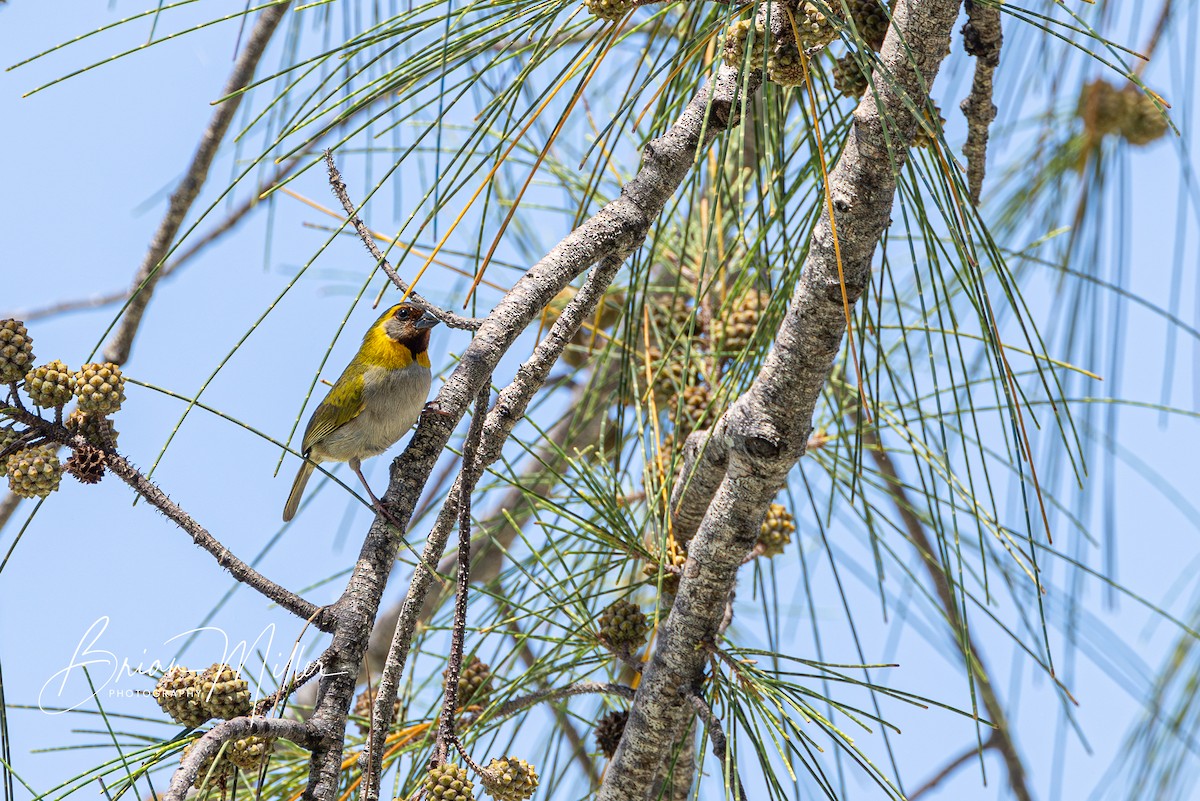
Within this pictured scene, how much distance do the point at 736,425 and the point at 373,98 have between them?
30.2 inches

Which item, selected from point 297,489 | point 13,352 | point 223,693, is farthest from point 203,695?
point 297,489

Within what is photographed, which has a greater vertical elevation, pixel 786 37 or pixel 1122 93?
pixel 1122 93

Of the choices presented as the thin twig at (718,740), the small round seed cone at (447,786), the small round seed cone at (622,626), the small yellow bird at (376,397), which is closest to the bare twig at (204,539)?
the small round seed cone at (447,786)

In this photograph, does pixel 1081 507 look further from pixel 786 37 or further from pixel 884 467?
pixel 786 37

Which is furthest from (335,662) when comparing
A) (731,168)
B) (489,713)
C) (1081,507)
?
(731,168)

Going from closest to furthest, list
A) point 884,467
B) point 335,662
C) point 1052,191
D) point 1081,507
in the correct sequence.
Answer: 1. point 335,662
2. point 1081,507
3. point 884,467
4. point 1052,191

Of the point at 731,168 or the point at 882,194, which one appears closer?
the point at 882,194

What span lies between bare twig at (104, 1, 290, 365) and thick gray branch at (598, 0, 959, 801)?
1.51m

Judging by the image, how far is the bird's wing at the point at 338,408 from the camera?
312cm

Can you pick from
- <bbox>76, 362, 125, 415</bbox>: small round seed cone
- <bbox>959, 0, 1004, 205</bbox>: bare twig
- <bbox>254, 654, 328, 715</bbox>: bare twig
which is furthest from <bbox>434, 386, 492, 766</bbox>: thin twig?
<bbox>959, 0, 1004, 205</bbox>: bare twig

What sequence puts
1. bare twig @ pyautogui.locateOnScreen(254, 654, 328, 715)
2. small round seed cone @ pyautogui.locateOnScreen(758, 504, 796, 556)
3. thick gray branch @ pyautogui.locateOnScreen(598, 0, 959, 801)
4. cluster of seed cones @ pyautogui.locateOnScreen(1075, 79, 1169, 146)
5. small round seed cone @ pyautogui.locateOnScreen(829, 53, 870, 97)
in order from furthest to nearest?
cluster of seed cones @ pyautogui.locateOnScreen(1075, 79, 1169, 146)
small round seed cone @ pyautogui.locateOnScreen(758, 504, 796, 556)
small round seed cone @ pyautogui.locateOnScreen(829, 53, 870, 97)
thick gray branch @ pyautogui.locateOnScreen(598, 0, 959, 801)
bare twig @ pyautogui.locateOnScreen(254, 654, 328, 715)

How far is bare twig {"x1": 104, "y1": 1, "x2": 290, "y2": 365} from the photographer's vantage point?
2742mm

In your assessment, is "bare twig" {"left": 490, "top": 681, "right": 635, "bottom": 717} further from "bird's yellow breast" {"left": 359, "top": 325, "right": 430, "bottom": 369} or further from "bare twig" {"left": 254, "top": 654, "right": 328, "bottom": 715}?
"bird's yellow breast" {"left": 359, "top": 325, "right": 430, "bottom": 369}

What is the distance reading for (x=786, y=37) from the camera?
5.52 ft
